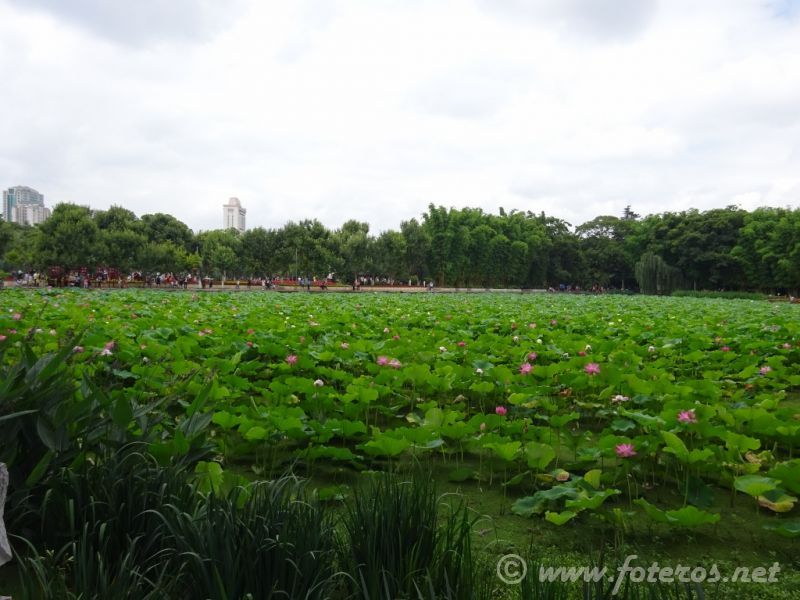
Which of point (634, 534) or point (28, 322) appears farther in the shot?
point (28, 322)

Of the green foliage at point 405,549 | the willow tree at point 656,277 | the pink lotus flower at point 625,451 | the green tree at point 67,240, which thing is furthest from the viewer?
the willow tree at point 656,277

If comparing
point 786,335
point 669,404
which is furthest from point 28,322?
point 786,335

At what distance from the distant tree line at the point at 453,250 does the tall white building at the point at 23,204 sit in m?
78.0

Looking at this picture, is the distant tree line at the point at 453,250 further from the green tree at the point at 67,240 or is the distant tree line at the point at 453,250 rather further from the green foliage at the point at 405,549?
the green foliage at the point at 405,549

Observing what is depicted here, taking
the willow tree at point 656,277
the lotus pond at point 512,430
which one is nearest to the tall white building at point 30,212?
the willow tree at point 656,277

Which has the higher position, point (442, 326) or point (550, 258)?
point (550, 258)

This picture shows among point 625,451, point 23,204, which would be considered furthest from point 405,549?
point 23,204

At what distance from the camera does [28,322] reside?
5672 millimetres

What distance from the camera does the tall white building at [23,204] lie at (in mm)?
112125

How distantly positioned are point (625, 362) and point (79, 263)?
1351 inches

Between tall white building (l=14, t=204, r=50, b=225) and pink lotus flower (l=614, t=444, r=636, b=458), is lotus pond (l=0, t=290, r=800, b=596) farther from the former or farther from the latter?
tall white building (l=14, t=204, r=50, b=225)

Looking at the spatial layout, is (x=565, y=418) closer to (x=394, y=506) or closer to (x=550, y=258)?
(x=394, y=506)

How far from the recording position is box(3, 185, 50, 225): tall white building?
112 m

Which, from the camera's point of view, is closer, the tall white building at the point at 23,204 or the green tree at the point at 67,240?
the green tree at the point at 67,240
